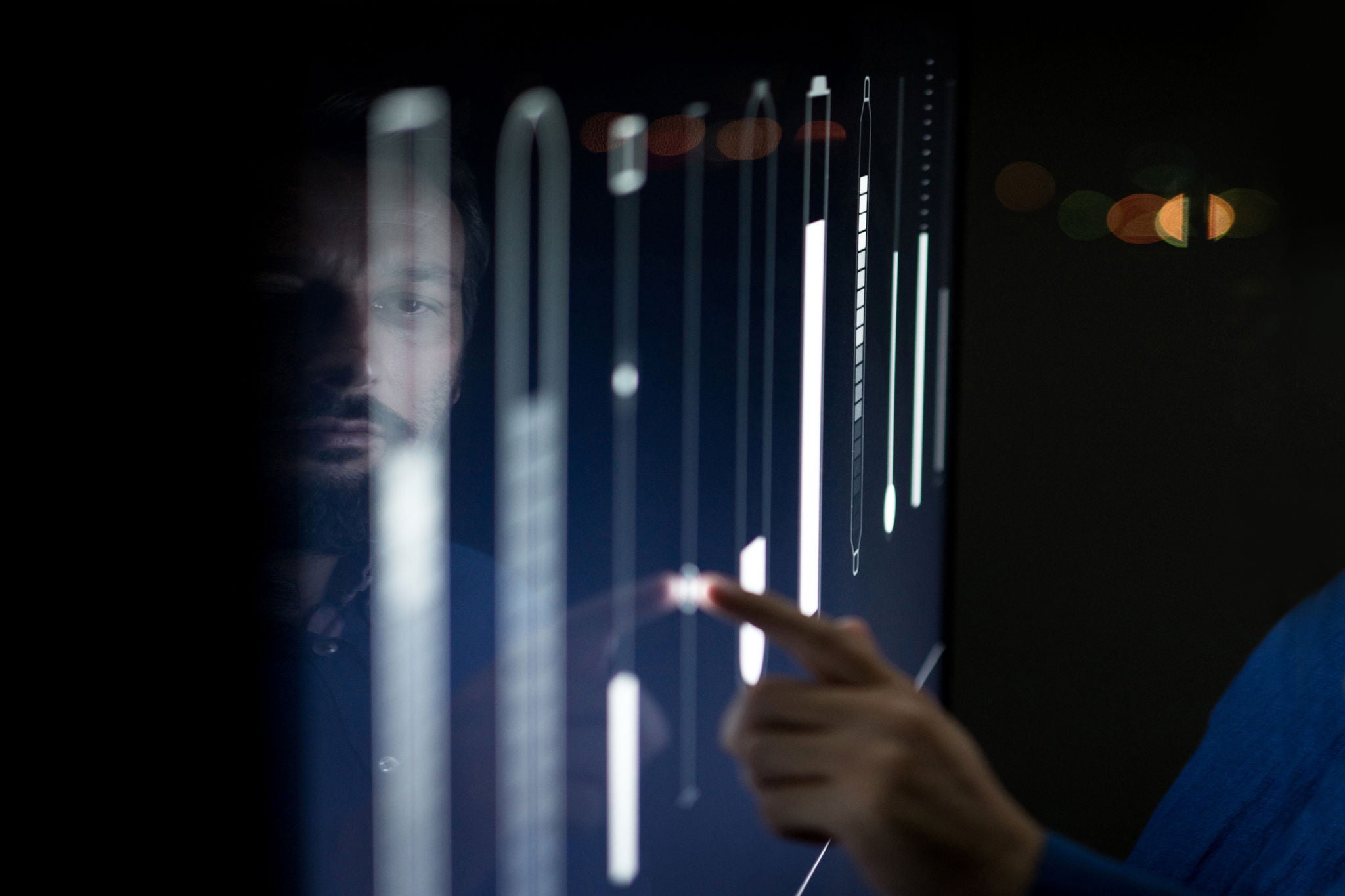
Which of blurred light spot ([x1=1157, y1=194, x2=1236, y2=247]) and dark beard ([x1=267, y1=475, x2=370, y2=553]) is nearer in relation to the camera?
dark beard ([x1=267, y1=475, x2=370, y2=553])

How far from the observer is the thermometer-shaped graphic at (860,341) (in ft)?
3.21

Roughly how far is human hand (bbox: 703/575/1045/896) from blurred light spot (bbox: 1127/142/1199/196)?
145 centimetres

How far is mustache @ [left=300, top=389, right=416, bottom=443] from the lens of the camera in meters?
0.38

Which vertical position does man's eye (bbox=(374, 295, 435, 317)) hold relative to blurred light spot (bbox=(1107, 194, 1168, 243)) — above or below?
below

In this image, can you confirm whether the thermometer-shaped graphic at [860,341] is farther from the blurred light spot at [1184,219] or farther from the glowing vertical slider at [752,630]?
the blurred light spot at [1184,219]

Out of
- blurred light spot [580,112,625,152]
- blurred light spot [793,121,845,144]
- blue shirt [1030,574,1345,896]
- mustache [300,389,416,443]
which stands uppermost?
blurred light spot [793,121,845,144]

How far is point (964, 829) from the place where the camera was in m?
0.50

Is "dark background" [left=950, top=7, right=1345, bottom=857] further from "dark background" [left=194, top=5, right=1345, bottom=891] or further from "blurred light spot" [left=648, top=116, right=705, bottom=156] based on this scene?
"blurred light spot" [left=648, top=116, right=705, bottom=156]

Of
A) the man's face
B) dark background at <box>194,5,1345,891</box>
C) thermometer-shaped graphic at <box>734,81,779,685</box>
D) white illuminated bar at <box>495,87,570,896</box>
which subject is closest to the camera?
the man's face

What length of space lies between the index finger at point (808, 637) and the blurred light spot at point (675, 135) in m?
0.23

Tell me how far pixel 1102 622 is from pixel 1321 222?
0.67 m

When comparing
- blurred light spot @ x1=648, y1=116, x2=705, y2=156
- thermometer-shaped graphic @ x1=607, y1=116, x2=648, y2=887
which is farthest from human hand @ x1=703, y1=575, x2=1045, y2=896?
blurred light spot @ x1=648, y1=116, x2=705, y2=156

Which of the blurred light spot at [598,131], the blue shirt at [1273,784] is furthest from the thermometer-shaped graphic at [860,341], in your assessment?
the blurred light spot at [598,131]

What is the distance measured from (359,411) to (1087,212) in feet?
5.14
